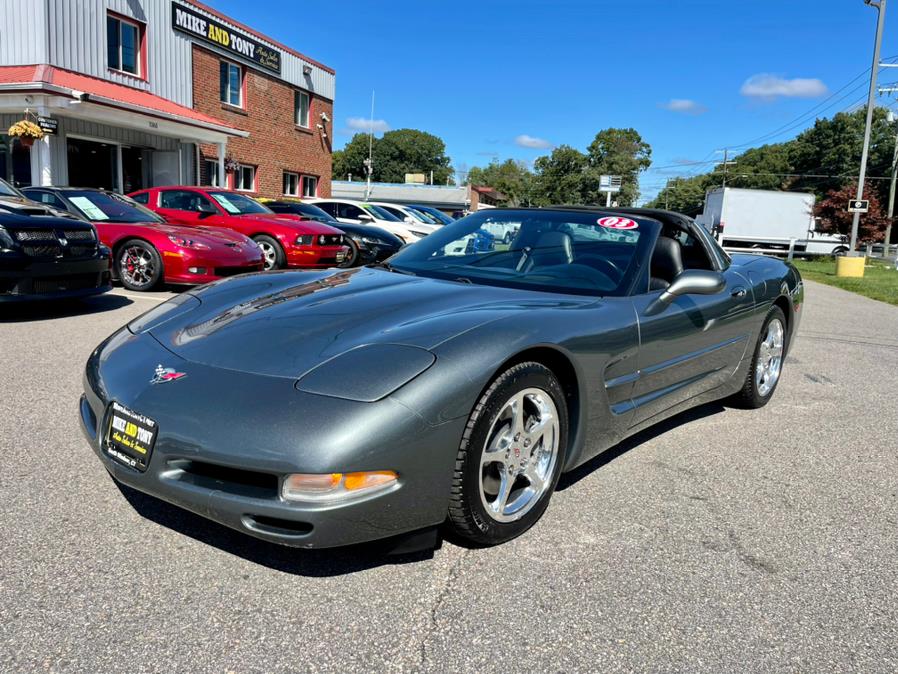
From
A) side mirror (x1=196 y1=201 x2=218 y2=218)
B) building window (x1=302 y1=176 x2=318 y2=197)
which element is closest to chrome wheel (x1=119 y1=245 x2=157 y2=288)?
side mirror (x1=196 y1=201 x2=218 y2=218)

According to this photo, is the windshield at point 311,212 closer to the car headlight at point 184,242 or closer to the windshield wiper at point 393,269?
the car headlight at point 184,242

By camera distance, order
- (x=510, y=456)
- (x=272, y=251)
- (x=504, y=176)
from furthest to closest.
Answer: (x=504, y=176), (x=272, y=251), (x=510, y=456)

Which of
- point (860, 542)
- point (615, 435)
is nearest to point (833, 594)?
point (860, 542)

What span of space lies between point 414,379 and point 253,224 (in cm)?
955

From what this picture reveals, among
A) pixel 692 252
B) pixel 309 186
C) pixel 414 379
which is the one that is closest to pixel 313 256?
pixel 692 252

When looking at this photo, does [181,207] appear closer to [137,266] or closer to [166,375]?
[137,266]

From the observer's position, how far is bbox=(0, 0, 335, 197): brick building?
14609 millimetres

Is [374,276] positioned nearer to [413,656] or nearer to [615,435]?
[615,435]

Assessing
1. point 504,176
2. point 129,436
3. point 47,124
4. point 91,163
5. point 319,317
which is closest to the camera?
point 129,436

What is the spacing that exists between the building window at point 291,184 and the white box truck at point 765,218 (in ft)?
57.3

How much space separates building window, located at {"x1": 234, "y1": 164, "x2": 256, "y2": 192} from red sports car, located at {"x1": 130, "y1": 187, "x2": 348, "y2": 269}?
456 inches

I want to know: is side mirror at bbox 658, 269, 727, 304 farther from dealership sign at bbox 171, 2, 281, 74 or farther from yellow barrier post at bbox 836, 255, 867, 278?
dealership sign at bbox 171, 2, 281, 74

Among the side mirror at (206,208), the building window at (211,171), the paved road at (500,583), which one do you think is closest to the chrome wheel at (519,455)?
the paved road at (500,583)

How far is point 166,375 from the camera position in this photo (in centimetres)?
241
